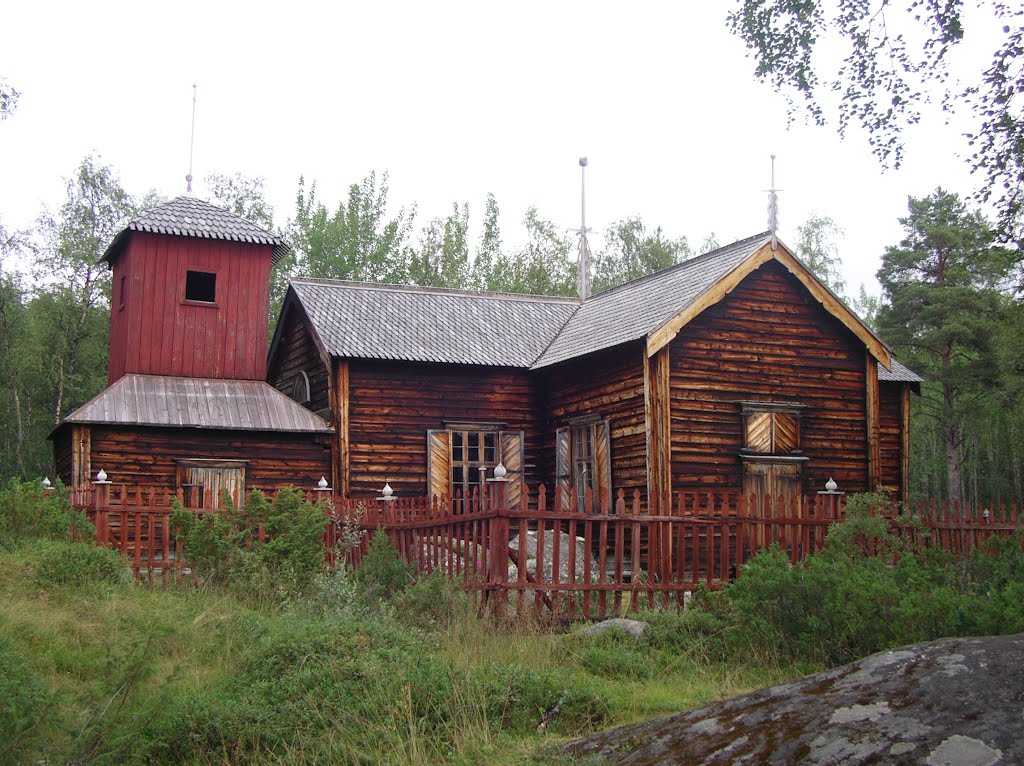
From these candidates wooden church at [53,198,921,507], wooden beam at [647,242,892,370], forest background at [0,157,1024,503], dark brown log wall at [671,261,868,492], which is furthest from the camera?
forest background at [0,157,1024,503]

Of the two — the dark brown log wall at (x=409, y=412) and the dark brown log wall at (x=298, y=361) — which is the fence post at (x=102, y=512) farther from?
the dark brown log wall at (x=298, y=361)

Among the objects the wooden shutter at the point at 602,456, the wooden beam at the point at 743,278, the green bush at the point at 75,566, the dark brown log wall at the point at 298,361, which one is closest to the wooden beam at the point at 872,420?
the wooden beam at the point at 743,278

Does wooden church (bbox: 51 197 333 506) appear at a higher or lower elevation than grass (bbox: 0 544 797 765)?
higher

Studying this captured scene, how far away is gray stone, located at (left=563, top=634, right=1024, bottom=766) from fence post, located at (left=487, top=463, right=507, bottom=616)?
554 cm

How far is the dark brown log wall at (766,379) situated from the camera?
62.1 ft

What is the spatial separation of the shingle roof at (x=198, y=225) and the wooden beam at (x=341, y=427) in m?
4.04

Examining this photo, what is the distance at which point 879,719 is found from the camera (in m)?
4.64

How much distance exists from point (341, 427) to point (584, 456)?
4.50 meters

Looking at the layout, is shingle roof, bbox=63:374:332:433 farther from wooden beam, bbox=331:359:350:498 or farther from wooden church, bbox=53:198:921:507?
wooden beam, bbox=331:359:350:498

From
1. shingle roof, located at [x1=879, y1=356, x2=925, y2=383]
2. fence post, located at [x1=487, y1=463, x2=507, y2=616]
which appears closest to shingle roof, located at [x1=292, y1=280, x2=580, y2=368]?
shingle roof, located at [x1=879, y1=356, x2=925, y2=383]

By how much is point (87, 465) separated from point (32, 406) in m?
21.5

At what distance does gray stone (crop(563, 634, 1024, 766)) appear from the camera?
14.2ft

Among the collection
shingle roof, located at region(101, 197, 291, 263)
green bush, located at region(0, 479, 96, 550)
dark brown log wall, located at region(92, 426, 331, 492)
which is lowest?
green bush, located at region(0, 479, 96, 550)

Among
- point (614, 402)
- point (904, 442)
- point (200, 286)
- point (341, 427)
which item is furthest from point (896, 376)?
point (200, 286)
